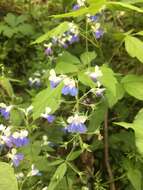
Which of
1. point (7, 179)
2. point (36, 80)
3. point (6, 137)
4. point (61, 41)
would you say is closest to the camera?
point (7, 179)

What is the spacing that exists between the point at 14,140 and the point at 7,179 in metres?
0.68

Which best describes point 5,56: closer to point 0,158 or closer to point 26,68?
point 26,68

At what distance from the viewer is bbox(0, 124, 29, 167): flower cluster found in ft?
6.63

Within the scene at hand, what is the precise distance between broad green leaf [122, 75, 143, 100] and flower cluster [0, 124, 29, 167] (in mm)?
423

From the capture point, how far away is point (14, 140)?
204 centimetres

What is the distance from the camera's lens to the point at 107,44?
10.8 feet

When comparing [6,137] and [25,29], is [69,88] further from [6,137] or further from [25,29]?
[25,29]

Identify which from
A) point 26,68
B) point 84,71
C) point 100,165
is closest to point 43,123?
point 100,165

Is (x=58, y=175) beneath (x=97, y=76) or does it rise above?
beneath

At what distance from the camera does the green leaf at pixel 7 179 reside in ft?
4.40

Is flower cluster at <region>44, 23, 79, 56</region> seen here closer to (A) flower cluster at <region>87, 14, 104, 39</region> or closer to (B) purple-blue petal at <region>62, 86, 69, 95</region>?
(A) flower cluster at <region>87, 14, 104, 39</region>

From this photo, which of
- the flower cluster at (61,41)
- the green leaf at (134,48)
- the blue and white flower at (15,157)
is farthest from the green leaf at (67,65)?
the flower cluster at (61,41)

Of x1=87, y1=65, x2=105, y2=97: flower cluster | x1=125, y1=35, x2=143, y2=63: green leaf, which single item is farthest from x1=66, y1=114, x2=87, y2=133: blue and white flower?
x1=125, y1=35, x2=143, y2=63: green leaf

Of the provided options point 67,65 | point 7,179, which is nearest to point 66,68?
point 67,65
